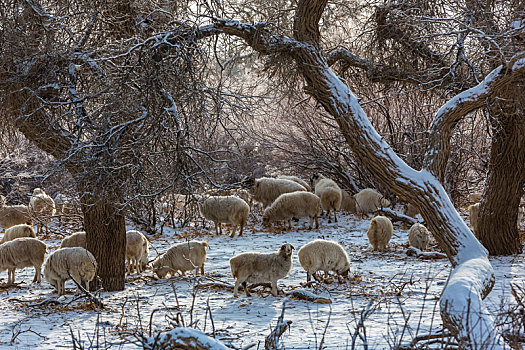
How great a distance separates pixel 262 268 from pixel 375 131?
2.67 meters

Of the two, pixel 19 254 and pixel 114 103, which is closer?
pixel 114 103

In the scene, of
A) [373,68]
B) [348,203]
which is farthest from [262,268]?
[348,203]

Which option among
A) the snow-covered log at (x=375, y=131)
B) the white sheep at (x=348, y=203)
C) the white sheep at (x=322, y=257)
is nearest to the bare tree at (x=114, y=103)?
the snow-covered log at (x=375, y=131)

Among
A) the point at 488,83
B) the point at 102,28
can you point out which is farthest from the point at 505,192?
the point at 102,28

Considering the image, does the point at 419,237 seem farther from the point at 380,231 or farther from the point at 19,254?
the point at 19,254

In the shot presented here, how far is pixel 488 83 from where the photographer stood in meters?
8.11

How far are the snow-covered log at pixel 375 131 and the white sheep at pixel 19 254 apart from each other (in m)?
4.76

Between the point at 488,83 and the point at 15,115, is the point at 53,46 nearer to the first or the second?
the point at 15,115

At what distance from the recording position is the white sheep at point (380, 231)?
1191 centimetres

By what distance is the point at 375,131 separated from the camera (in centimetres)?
812

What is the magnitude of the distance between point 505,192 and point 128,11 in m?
7.84

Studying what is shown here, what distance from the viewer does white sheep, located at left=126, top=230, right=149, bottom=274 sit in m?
10.5

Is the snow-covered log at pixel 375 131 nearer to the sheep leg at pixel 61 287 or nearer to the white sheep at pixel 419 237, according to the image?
the white sheep at pixel 419 237

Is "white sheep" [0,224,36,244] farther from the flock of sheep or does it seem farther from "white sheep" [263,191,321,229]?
"white sheep" [263,191,321,229]
